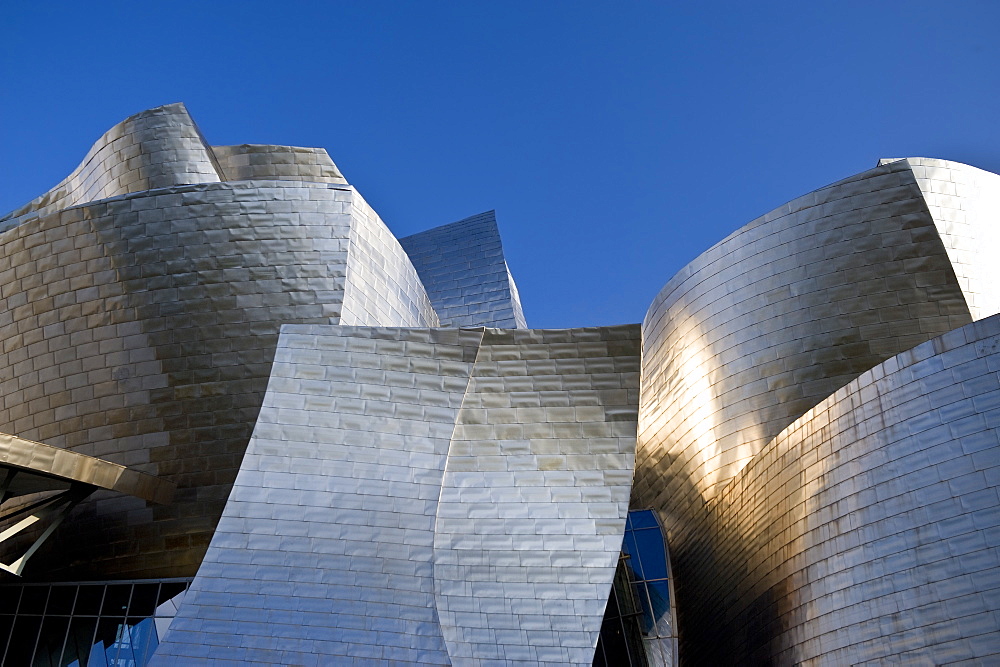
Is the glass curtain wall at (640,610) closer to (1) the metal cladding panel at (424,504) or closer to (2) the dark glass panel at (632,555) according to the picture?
(2) the dark glass panel at (632,555)

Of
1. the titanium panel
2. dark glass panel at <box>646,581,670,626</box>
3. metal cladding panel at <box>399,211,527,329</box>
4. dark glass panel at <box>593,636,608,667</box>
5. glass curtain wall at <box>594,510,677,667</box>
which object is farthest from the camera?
metal cladding panel at <box>399,211,527,329</box>

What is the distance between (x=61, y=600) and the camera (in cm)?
1473

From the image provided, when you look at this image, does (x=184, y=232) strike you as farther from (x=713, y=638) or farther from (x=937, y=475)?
(x=937, y=475)

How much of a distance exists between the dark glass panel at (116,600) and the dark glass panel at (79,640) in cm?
23

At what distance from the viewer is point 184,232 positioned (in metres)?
17.0

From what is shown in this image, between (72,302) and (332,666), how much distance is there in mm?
8313

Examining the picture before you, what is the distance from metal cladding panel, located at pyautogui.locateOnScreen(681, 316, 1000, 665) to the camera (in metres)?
10.6

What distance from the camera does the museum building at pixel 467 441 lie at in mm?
12031

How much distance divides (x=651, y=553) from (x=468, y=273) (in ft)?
43.7

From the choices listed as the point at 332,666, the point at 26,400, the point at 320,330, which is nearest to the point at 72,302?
the point at 26,400

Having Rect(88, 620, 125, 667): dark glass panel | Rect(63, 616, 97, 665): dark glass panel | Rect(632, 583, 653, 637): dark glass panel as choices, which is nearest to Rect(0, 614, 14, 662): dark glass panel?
Rect(63, 616, 97, 665): dark glass panel

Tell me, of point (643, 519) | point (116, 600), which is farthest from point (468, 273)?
point (116, 600)

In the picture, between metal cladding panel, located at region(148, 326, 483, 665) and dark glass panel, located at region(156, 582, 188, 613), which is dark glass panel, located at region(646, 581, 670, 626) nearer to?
metal cladding panel, located at region(148, 326, 483, 665)

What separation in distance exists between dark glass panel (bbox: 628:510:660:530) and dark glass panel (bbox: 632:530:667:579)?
127 millimetres
